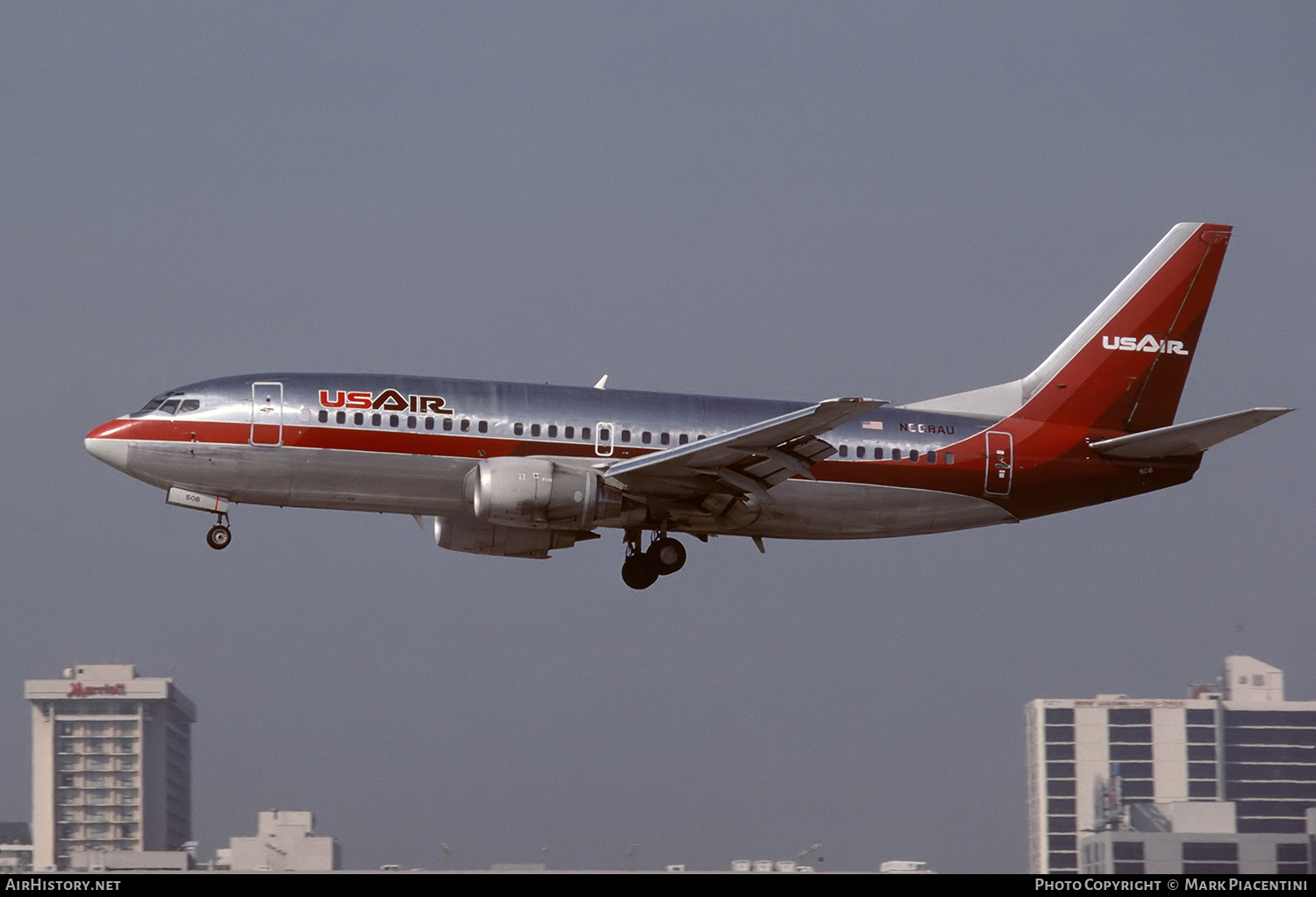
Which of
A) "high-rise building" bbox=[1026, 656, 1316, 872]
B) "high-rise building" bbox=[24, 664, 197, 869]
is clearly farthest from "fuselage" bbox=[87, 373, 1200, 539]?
"high-rise building" bbox=[1026, 656, 1316, 872]

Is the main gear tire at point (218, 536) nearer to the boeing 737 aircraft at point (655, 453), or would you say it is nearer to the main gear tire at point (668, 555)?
the boeing 737 aircraft at point (655, 453)

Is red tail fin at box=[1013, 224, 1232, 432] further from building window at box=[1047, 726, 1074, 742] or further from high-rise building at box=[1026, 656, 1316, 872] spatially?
building window at box=[1047, 726, 1074, 742]

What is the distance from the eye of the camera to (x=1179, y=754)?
Answer: 167000 millimetres

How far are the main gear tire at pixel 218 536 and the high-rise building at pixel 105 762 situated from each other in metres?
101

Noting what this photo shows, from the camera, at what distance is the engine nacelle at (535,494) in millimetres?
41594

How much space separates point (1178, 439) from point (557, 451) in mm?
16435

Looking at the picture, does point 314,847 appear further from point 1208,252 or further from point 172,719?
point 172,719

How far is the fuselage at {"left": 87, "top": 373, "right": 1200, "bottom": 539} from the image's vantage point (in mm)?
42469

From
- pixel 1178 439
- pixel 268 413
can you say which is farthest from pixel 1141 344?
pixel 268 413

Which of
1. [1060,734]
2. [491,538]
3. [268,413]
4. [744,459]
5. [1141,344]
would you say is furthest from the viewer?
[1060,734]

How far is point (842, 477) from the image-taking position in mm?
44906

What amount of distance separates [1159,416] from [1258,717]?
137 m

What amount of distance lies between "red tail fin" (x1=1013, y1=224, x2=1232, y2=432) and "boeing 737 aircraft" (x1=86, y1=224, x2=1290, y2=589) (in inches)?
2.9

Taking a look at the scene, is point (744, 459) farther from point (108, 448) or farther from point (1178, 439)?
point (108, 448)
